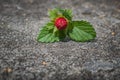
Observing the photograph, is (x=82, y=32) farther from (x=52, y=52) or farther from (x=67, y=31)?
(x=52, y=52)

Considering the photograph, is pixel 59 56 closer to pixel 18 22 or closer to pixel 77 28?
pixel 77 28

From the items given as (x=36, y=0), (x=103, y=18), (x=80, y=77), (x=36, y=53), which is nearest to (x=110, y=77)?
(x=80, y=77)

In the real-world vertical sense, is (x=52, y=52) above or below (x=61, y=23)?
below

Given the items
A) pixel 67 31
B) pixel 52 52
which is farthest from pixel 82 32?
pixel 52 52

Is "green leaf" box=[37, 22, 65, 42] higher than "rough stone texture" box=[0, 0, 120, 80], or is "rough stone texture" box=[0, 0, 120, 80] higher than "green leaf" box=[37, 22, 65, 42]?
"green leaf" box=[37, 22, 65, 42]
